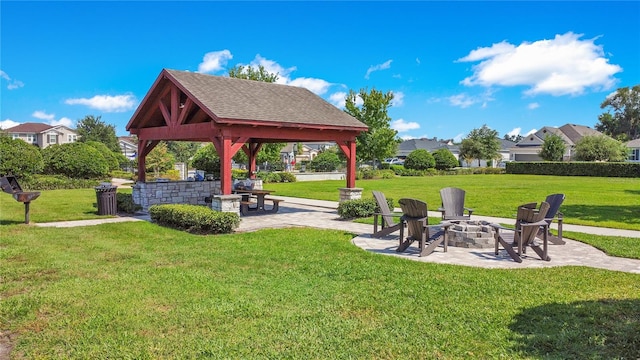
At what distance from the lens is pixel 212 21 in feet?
60.4

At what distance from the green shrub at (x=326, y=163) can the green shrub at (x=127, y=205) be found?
1153 inches

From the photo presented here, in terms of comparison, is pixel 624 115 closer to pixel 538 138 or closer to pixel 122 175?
pixel 538 138

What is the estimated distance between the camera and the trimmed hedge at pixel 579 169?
131ft

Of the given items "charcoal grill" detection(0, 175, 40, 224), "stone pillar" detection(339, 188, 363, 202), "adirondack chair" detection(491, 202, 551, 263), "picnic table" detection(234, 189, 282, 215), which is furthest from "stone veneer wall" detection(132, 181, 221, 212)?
"adirondack chair" detection(491, 202, 551, 263)

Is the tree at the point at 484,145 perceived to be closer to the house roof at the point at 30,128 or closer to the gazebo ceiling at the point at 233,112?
the gazebo ceiling at the point at 233,112

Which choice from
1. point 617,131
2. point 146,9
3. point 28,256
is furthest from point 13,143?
point 617,131

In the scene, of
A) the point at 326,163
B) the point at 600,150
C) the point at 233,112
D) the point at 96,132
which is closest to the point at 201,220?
the point at 233,112

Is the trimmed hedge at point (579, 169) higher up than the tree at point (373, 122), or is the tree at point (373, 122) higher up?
the tree at point (373, 122)

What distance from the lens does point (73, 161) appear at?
27.2 m

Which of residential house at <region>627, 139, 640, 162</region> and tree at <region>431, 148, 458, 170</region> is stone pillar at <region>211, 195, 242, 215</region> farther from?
residential house at <region>627, 139, 640, 162</region>

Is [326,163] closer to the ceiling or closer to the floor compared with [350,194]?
closer to the ceiling

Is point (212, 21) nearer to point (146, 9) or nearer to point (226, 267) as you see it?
point (146, 9)

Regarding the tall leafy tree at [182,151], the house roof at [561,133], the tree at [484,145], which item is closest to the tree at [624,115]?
the house roof at [561,133]

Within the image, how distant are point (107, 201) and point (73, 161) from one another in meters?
15.7
